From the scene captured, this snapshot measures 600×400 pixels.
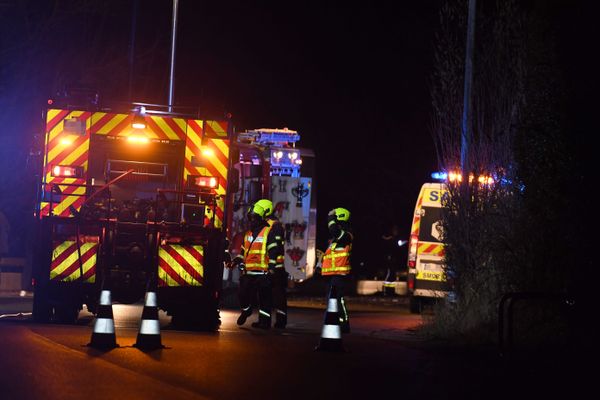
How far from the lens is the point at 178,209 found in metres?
16.2

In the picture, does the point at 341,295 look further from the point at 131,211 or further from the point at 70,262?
the point at 70,262

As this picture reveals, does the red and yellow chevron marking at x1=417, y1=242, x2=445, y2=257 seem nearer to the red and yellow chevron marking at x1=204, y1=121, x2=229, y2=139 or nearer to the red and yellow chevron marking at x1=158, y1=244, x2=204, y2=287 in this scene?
the red and yellow chevron marking at x1=204, y1=121, x2=229, y2=139

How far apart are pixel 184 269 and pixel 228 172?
5.31 ft

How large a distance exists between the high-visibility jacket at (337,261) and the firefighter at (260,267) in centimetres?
74

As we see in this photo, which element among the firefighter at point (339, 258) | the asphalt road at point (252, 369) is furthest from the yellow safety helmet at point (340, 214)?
the asphalt road at point (252, 369)

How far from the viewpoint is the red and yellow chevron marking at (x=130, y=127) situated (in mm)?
16750

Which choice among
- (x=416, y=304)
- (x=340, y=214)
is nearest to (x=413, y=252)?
(x=416, y=304)

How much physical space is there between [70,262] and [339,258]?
3.73m

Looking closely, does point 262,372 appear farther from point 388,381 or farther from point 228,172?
point 228,172

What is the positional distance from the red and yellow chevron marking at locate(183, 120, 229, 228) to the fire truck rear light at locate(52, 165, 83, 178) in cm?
145

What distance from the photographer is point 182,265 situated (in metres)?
16.1

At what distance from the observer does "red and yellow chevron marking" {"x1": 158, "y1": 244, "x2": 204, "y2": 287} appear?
1600 centimetres

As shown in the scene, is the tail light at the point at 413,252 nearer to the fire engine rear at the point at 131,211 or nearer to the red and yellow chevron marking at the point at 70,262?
the fire engine rear at the point at 131,211

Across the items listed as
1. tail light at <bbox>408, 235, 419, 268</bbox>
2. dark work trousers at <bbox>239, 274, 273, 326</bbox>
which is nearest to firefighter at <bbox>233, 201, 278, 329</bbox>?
dark work trousers at <bbox>239, 274, 273, 326</bbox>
